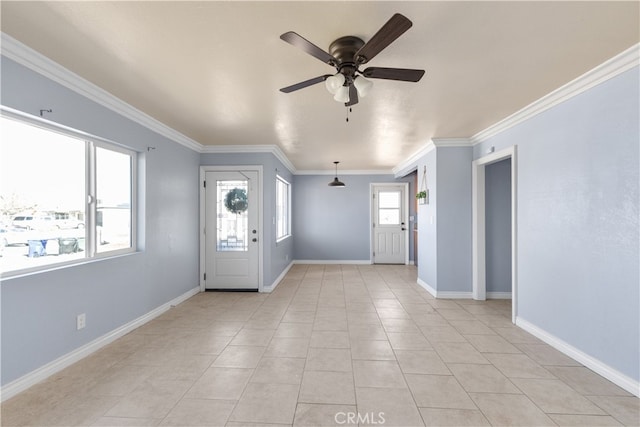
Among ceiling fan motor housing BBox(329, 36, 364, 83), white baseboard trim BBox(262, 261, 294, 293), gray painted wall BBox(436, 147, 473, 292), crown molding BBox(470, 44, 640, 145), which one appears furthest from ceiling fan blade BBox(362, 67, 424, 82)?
white baseboard trim BBox(262, 261, 294, 293)

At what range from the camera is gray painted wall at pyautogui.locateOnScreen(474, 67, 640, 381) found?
215 centimetres

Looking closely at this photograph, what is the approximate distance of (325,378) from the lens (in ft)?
7.58

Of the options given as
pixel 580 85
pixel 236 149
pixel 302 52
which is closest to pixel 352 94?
pixel 302 52

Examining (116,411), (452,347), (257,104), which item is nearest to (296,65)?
(257,104)

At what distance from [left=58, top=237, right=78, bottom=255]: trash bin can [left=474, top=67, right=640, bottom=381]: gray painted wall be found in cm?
449

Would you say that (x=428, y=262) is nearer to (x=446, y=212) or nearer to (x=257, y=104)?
(x=446, y=212)

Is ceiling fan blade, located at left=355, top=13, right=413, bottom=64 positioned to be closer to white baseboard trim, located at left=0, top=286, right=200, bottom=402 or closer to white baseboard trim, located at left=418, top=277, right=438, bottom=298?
white baseboard trim, located at left=0, top=286, right=200, bottom=402

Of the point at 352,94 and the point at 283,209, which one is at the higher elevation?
the point at 352,94

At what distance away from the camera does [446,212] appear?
4543 mm

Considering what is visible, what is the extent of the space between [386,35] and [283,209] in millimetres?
5355

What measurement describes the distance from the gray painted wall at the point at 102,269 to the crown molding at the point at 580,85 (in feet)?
14.0

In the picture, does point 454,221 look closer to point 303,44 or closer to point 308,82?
point 308,82

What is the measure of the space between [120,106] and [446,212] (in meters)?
4.40

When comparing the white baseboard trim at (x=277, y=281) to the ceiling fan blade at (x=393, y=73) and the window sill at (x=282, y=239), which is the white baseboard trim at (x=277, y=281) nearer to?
the window sill at (x=282, y=239)
